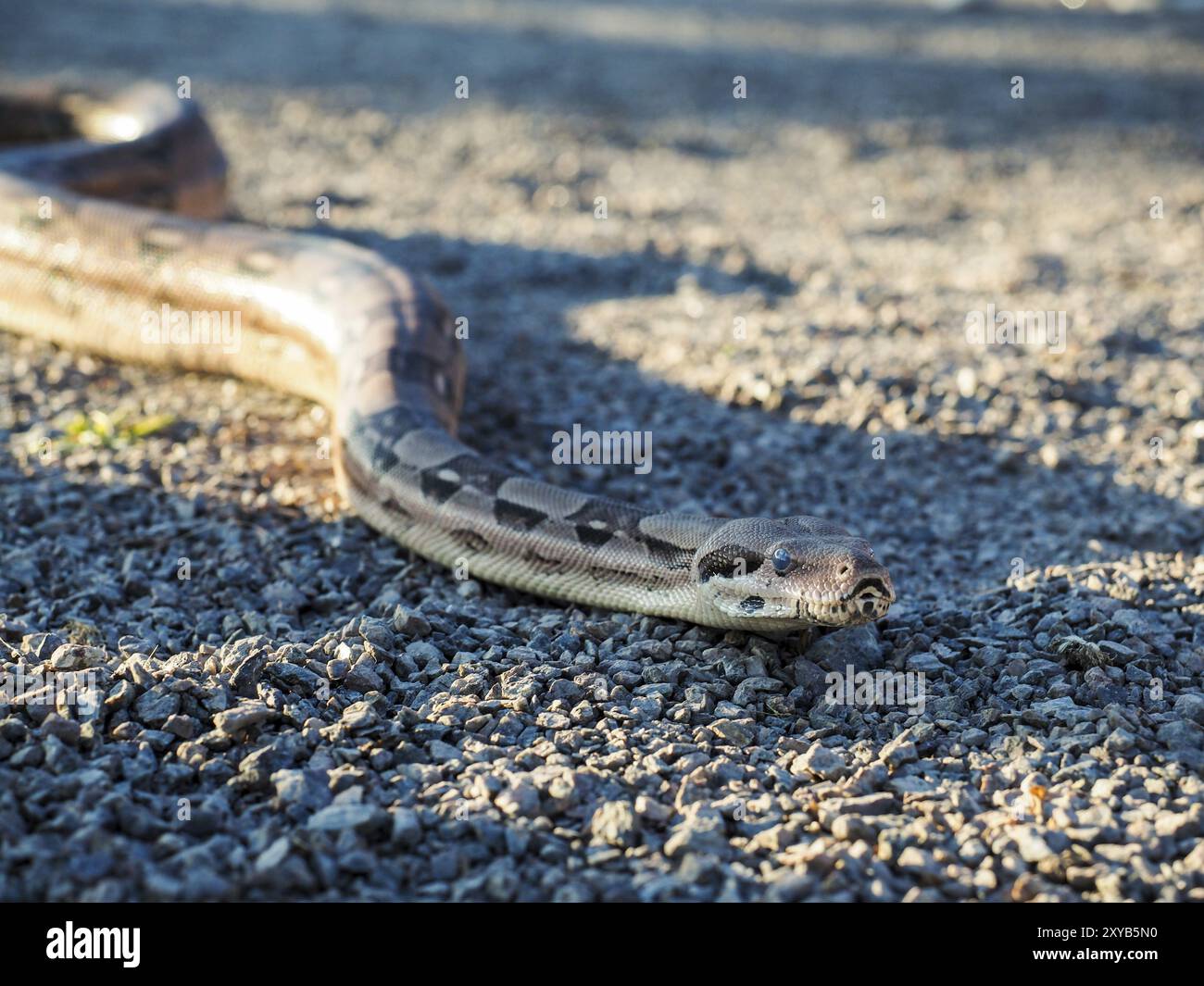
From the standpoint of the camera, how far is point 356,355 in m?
8.45

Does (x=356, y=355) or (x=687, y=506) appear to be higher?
(x=356, y=355)

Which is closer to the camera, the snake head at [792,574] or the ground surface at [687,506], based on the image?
the ground surface at [687,506]

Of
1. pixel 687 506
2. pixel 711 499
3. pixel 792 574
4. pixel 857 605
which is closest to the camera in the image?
pixel 857 605

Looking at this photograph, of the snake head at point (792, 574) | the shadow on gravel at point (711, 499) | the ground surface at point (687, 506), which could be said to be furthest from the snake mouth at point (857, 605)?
the shadow on gravel at point (711, 499)

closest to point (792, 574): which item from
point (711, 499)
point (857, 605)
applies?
point (857, 605)

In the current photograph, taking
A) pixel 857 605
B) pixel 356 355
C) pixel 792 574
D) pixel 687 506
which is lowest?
pixel 857 605

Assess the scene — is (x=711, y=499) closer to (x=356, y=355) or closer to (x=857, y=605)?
(x=857, y=605)

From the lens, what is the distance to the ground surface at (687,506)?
181 inches

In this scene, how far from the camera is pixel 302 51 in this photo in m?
22.3

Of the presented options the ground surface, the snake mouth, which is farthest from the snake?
the ground surface

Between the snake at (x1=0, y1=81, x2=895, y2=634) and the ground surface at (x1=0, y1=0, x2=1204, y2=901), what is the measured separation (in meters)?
0.24

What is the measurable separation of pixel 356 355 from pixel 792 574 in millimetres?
4031

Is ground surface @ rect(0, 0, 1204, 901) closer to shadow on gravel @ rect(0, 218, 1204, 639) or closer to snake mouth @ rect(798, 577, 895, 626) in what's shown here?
shadow on gravel @ rect(0, 218, 1204, 639)

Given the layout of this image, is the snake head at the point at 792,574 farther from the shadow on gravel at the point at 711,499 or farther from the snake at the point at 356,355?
the shadow on gravel at the point at 711,499
